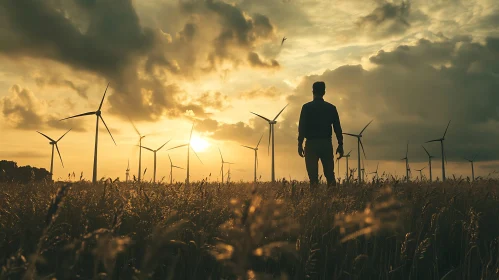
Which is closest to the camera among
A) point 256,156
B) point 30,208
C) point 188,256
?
point 188,256

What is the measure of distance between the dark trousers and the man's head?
153 cm

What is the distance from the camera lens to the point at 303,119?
12.1m

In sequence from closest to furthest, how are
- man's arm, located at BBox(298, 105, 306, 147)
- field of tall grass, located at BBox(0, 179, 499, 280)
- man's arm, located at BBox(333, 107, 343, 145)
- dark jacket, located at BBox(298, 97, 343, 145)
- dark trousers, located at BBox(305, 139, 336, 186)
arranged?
field of tall grass, located at BBox(0, 179, 499, 280)
dark trousers, located at BBox(305, 139, 336, 186)
dark jacket, located at BBox(298, 97, 343, 145)
man's arm, located at BBox(298, 105, 306, 147)
man's arm, located at BBox(333, 107, 343, 145)

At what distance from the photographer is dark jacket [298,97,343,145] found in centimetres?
1188

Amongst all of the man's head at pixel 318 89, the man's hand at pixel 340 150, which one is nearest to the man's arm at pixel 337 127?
the man's hand at pixel 340 150

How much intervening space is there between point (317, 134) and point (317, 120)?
0.43 m

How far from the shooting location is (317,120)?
1189cm

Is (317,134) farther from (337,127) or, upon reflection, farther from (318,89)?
(318,89)

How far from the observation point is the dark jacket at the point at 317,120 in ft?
39.0

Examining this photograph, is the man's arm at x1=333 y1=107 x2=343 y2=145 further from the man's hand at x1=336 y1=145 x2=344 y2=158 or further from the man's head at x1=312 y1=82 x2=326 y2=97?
the man's head at x1=312 y1=82 x2=326 y2=97

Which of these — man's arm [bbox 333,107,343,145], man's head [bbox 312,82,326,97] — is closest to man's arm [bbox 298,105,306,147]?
man's head [bbox 312,82,326,97]

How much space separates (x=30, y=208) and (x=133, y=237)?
1.92 metres

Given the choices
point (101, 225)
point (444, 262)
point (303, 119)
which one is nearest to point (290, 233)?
point (444, 262)

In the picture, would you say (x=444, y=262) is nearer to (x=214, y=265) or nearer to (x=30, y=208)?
(x=214, y=265)
